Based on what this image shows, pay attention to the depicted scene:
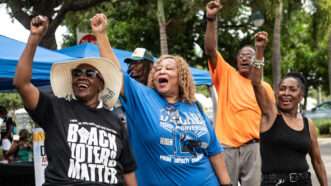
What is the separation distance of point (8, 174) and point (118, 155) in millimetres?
5354

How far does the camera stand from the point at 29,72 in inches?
125

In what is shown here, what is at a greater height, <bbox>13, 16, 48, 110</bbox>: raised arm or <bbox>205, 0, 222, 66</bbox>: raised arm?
<bbox>205, 0, 222, 66</bbox>: raised arm

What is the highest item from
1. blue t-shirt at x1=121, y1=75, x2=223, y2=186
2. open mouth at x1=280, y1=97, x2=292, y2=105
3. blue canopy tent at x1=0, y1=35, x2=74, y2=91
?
blue canopy tent at x1=0, y1=35, x2=74, y2=91

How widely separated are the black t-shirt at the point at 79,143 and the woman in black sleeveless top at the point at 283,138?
4.34 feet

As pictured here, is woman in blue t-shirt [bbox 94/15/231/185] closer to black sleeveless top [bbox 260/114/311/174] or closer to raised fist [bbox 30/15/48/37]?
raised fist [bbox 30/15/48/37]

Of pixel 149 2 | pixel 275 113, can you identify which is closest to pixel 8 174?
pixel 275 113

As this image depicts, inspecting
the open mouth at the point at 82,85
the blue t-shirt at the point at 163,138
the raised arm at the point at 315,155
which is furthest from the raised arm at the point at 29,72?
the raised arm at the point at 315,155

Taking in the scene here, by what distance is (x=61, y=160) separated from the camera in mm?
3137

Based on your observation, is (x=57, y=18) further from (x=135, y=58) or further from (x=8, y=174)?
(x=135, y=58)

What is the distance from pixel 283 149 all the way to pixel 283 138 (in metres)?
0.08

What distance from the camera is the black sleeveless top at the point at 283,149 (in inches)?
171

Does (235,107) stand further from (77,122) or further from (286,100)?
(77,122)

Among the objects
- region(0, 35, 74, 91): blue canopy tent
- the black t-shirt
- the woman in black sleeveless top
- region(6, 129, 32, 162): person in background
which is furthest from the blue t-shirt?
region(6, 129, 32, 162): person in background

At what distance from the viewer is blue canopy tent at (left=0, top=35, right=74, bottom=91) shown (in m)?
6.38
